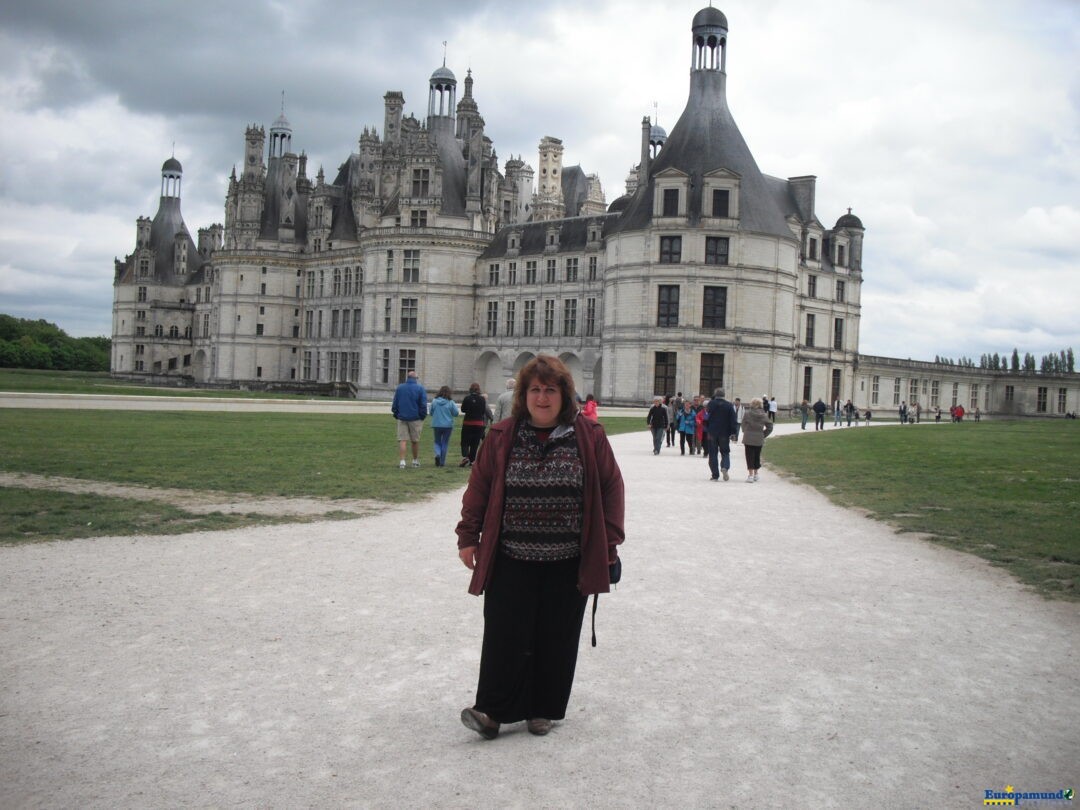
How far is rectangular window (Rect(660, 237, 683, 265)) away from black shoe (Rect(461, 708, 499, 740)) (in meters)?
51.7

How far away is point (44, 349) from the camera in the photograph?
122 meters

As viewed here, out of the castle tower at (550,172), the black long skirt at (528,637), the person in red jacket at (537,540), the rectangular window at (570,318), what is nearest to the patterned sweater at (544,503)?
the person in red jacket at (537,540)

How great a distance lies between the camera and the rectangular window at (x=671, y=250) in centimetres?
5534

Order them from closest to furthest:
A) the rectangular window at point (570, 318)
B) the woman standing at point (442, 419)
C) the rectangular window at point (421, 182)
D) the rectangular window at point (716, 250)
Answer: the woman standing at point (442, 419), the rectangular window at point (716, 250), the rectangular window at point (570, 318), the rectangular window at point (421, 182)

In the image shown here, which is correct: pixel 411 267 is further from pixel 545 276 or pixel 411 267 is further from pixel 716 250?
pixel 716 250

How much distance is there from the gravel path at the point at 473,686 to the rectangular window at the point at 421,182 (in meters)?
59.9

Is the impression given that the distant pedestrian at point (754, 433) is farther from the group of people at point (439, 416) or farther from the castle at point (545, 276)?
the castle at point (545, 276)

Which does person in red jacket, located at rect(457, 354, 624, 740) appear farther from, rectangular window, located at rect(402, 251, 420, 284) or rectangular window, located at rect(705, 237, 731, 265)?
rectangular window, located at rect(402, 251, 420, 284)

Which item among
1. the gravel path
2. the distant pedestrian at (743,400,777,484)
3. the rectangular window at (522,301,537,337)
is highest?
the rectangular window at (522,301,537,337)

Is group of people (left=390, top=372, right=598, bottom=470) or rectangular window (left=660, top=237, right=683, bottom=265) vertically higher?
rectangular window (left=660, top=237, right=683, bottom=265)

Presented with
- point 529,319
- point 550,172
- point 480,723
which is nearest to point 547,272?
point 529,319

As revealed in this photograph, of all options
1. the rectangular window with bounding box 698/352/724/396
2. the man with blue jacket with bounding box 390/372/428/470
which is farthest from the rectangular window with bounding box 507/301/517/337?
the man with blue jacket with bounding box 390/372/428/470

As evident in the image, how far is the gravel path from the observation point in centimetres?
463

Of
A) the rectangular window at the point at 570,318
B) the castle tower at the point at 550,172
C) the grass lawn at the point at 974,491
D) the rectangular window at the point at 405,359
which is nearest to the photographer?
the grass lawn at the point at 974,491
